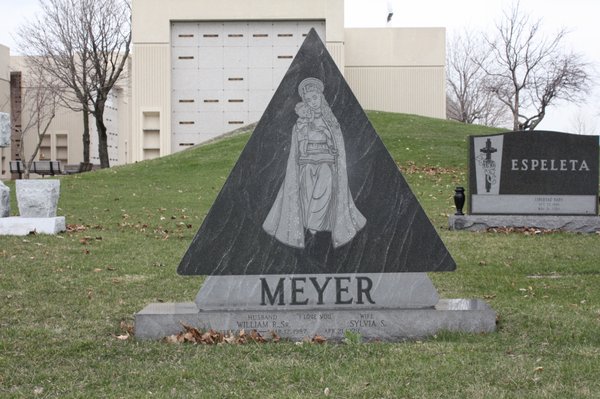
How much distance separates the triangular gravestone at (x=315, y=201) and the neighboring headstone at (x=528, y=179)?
895 cm

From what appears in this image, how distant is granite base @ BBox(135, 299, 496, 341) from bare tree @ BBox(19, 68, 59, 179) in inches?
1639

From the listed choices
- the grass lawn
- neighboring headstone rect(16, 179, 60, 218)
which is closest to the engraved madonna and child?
the grass lawn

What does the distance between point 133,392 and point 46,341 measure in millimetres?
1631

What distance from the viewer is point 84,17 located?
42531 mm

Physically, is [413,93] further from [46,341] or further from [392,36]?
[46,341]

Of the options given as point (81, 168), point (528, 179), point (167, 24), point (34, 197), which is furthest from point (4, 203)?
point (81, 168)

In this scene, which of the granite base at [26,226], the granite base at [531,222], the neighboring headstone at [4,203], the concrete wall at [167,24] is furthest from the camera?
the concrete wall at [167,24]

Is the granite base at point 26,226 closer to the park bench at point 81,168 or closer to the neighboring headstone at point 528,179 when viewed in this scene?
the neighboring headstone at point 528,179

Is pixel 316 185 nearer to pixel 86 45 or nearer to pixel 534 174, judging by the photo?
pixel 534 174

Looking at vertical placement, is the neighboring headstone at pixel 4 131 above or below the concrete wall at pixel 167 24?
below

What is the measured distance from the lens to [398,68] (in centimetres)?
4334

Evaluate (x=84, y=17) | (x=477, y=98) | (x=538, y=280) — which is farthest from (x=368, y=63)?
(x=538, y=280)

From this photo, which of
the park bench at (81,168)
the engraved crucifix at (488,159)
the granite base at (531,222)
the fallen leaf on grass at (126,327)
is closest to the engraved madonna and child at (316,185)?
the fallen leaf on grass at (126,327)

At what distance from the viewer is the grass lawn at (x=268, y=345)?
16.1 ft
